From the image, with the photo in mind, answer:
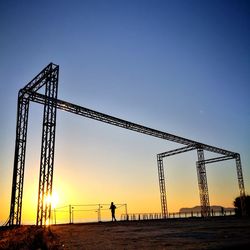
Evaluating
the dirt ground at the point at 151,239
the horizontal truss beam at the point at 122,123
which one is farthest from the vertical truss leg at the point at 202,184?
the dirt ground at the point at 151,239

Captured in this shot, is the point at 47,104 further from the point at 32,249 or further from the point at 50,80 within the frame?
the point at 32,249

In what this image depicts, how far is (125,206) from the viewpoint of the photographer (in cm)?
2981

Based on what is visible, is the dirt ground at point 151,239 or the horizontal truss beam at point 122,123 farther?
the horizontal truss beam at point 122,123

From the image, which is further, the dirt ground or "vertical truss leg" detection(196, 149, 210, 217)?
"vertical truss leg" detection(196, 149, 210, 217)

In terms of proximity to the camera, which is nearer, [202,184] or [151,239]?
[151,239]

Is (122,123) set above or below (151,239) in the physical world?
above

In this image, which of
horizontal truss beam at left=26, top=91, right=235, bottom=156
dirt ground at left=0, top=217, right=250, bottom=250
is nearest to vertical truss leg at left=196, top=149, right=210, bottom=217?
horizontal truss beam at left=26, top=91, right=235, bottom=156

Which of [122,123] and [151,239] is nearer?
[151,239]

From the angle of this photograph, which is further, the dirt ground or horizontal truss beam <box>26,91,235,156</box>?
horizontal truss beam <box>26,91,235,156</box>

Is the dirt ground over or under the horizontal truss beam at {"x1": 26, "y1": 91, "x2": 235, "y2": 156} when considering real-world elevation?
under

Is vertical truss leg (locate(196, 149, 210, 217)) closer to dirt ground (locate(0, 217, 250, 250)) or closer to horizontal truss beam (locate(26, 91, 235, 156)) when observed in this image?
horizontal truss beam (locate(26, 91, 235, 156))

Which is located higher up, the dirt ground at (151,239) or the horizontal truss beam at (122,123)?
the horizontal truss beam at (122,123)

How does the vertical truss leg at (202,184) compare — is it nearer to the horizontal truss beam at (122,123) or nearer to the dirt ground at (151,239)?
the horizontal truss beam at (122,123)

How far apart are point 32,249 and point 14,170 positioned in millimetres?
15063
